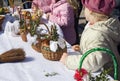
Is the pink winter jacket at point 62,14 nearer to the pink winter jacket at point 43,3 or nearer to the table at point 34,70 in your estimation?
the pink winter jacket at point 43,3

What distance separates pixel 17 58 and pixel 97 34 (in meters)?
0.60

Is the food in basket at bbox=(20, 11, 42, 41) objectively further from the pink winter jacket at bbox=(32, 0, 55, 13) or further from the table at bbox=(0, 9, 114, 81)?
the pink winter jacket at bbox=(32, 0, 55, 13)

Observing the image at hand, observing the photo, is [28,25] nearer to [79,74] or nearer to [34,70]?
[34,70]

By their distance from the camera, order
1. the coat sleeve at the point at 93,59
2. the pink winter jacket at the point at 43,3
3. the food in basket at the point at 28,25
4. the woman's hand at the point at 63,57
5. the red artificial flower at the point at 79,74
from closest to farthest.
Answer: the red artificial flower at the point at 79,74 → the coat sleeve at the point at 93,59 → the woman's hand at the point at 63,57 → the food in basket at the point at 28,25 → the pink winter jacket at the point at 43,3

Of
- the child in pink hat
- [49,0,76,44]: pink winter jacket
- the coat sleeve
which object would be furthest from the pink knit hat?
[49,0,76,44]: pink winter jacket

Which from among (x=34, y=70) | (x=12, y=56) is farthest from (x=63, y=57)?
(x=12, y=56)

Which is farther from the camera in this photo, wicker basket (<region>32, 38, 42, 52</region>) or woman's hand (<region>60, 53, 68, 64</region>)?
wicker basket (<region>32, 38, 42, 52</region>)

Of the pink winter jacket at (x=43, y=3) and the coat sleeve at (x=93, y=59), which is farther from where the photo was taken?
the pink winter jacket at (x=43, y=3)

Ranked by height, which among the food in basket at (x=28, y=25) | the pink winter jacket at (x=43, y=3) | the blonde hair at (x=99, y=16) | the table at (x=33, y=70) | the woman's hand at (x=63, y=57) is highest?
the blonde hair at (x=99, y=16)

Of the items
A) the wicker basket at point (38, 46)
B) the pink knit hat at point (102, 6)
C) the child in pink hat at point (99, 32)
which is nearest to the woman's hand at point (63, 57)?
the child in pink hat at point (99, 32)

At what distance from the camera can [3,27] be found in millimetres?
3314

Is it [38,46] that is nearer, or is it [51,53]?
[51,53]

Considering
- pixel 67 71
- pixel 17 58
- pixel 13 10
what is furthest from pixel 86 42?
pixel 13 10

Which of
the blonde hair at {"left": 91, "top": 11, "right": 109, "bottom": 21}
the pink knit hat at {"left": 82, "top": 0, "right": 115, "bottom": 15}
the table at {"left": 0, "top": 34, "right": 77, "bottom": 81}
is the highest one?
the pink knit hat at {"left": 82, "top": 0, "right": 115, "bottom": 15}
